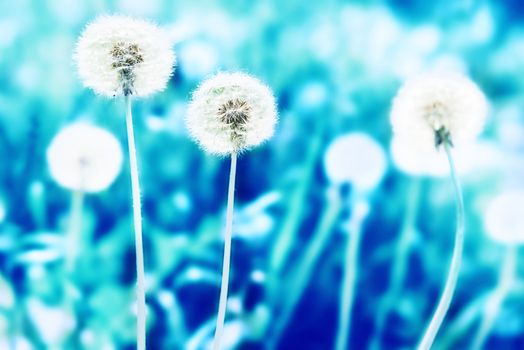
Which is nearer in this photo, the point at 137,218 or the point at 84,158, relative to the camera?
the point at 137,218

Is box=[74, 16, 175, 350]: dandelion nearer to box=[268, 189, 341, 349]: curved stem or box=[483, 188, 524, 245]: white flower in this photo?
box=[268, 189, 341, 349]: curved stem

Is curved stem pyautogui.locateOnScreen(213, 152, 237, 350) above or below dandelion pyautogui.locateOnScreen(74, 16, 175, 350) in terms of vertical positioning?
below

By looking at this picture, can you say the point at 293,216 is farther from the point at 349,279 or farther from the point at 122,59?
the point at 122,59

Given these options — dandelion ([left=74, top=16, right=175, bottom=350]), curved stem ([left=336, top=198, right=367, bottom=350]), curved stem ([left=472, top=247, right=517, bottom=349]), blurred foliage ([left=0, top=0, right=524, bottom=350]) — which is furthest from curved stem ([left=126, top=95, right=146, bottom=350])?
curved stem ([left=472, top=247, right=517, bottom=349])

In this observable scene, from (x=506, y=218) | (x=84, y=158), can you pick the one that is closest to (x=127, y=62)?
(x=84, y=158)

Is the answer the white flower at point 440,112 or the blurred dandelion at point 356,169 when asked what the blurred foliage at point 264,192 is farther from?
the white flower at point 440,112

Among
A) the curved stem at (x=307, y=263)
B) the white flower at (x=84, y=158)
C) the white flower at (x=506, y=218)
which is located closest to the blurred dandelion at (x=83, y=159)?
the white flower at (x=84, y=158)
